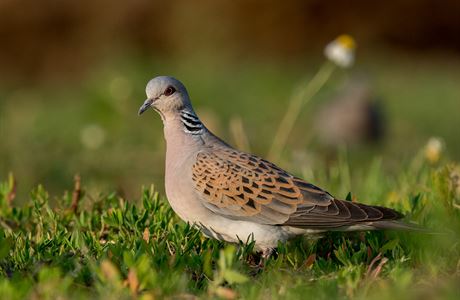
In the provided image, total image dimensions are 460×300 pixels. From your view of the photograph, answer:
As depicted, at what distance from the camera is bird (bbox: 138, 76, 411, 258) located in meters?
4.81

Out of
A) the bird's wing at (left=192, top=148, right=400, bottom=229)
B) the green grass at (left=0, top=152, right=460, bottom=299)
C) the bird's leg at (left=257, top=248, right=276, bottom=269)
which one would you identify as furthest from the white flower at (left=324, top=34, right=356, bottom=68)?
the bird's leg at (left=257, top=248, right=276, bottom=269)

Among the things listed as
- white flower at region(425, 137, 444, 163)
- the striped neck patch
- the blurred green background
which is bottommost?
the blurred green background

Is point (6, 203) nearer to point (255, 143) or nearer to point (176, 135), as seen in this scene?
point (176, 135)

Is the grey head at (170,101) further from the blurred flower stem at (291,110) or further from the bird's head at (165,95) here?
the blurred flower stem at (291,110)

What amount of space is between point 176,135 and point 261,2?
1605 centimetres

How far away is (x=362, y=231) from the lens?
16.6 feet

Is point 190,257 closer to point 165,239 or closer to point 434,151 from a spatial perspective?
point 165,239

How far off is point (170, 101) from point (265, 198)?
81 cm

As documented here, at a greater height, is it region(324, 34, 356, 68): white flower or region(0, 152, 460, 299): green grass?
region(324, 34, 356, 68): white flower

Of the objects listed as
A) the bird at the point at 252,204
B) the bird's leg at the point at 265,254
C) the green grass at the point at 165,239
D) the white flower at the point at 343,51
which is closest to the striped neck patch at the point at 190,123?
the bird at the point at 252,204

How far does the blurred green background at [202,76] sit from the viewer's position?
9.83 m

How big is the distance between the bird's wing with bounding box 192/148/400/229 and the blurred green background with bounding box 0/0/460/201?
1383mm

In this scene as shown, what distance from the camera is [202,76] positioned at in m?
15.2

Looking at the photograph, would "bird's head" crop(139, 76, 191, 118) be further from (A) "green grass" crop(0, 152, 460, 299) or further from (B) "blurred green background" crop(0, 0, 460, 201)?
(B) "blurred green background" crop(0, 0, 460, 201)
